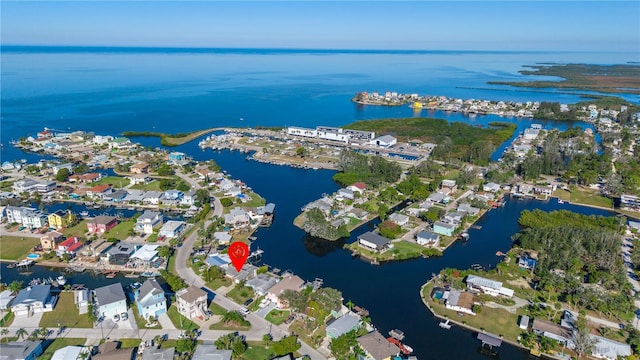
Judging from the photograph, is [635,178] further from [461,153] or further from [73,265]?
[73,265]

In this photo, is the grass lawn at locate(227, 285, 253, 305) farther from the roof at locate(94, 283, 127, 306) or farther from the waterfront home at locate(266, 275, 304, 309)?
the roof at locate(94, 283, 127, 306)

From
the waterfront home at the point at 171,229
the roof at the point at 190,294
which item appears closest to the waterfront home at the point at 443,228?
the roof at the point at 190,294

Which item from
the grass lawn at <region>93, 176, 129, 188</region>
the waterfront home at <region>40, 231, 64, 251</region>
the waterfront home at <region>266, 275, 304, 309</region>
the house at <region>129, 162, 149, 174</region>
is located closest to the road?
the waterfront home at <region>266, 275, 304, 309</region>

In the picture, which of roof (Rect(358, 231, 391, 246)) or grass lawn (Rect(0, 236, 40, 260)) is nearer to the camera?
grass lawn (Rect(0, 236, 40, 260))

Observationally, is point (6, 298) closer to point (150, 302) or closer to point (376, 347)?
point (150, 302)

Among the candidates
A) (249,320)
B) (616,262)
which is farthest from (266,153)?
(616,262)
